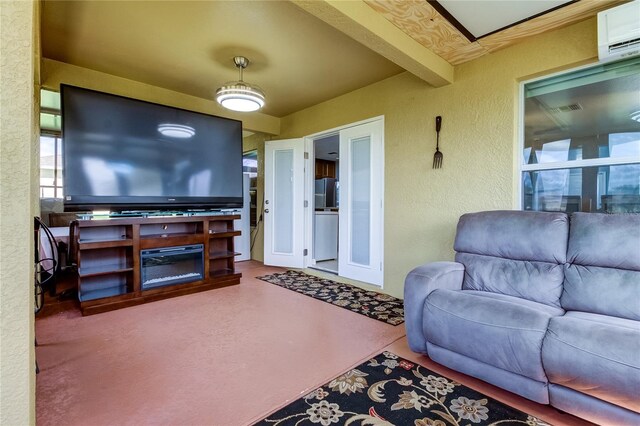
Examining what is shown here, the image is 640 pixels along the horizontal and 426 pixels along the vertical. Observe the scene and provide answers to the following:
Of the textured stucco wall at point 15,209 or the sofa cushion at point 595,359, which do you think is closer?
the textured stucco wall at point 15,209

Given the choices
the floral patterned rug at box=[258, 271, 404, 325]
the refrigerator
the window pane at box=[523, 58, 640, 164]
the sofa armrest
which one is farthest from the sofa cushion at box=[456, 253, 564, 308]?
the refrigerator

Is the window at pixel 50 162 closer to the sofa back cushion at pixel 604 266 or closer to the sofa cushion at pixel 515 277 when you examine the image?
the sofa cushion at pixel 515 277

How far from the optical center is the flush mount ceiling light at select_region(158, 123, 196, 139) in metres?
3.34

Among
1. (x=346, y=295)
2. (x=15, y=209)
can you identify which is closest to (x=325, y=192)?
(x=346, y=295)

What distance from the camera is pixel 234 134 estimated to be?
3.87 m

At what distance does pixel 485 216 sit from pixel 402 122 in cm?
148

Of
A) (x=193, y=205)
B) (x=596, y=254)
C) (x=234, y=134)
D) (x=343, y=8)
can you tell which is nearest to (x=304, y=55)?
(x=343, y=8)

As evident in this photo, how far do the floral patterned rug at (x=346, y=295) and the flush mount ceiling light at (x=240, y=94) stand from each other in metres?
2.18

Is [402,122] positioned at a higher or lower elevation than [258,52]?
lower

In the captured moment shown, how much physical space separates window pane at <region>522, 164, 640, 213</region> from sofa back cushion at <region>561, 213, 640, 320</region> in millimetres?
485

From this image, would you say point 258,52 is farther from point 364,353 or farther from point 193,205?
point 364,353

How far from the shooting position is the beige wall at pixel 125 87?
3.08 metres

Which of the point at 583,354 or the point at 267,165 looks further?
the point at 267,165

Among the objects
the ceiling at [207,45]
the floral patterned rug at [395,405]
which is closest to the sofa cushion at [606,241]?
the floral patterned rug at [395,405]
